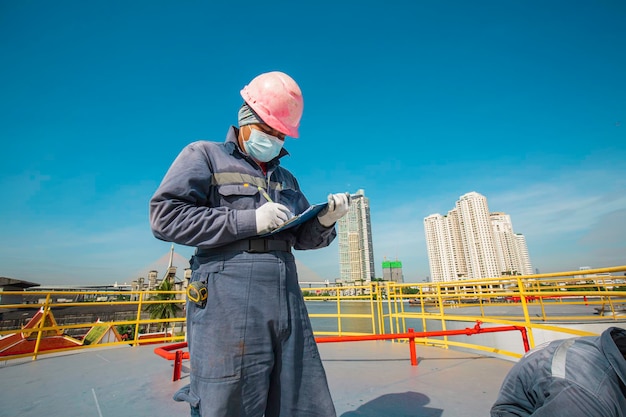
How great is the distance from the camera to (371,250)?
7669 centimetres

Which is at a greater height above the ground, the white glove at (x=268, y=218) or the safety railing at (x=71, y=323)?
the white glove at (x=268, y=218)

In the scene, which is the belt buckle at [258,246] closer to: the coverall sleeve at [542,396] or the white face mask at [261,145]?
the white face mask at [261,145]

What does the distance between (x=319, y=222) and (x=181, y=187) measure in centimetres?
50

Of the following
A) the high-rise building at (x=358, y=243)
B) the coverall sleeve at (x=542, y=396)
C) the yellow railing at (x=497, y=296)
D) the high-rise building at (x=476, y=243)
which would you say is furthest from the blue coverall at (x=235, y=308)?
the high-rise building at (x=358, y=243)

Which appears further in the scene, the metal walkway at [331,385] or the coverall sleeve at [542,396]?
the metal walkway at [331,385]

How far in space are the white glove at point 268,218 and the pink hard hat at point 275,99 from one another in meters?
0.30

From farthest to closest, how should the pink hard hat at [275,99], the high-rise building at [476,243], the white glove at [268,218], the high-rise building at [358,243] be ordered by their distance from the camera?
the high-rise building at [358,243] < the high-rise building at [476,243] < the pink hard hat at [275,99] < the white glove at [268,218]

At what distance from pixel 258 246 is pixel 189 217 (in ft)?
0.73

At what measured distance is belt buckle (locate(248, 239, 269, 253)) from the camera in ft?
2.95

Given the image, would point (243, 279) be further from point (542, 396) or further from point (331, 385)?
point (331, 385)

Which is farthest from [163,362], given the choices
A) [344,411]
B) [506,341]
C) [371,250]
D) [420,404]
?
[371,250]

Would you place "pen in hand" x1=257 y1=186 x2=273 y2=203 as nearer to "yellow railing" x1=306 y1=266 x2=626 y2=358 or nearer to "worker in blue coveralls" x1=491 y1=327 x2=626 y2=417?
"worker in blue coveralls" x1=491 y1=327 x2=626 y2=417

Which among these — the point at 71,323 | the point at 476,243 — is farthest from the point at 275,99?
the point at 476,243

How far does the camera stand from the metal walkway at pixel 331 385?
7.67 ft
